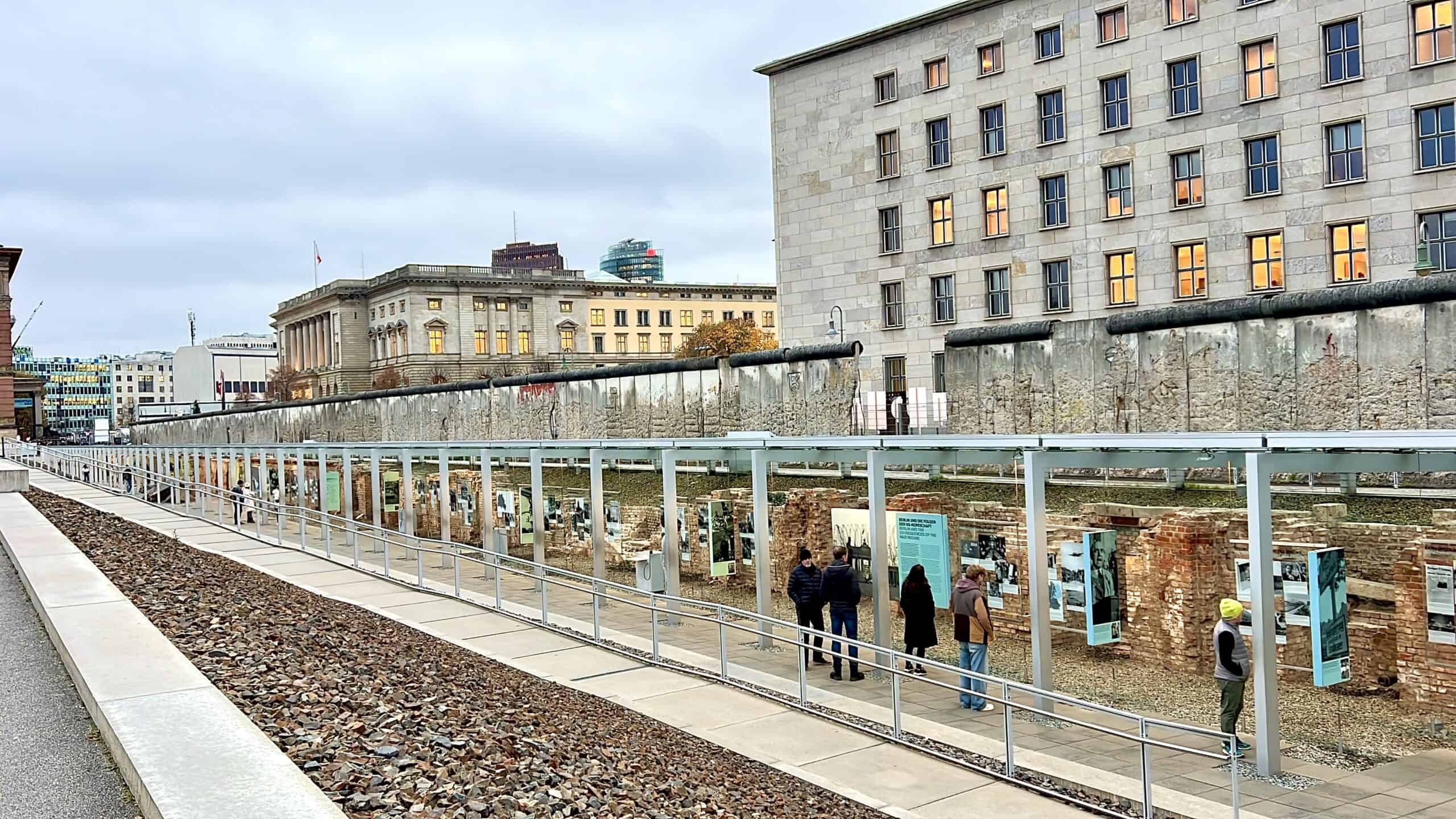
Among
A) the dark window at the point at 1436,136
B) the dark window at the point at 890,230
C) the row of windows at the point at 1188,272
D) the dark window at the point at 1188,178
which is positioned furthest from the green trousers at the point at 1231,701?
the dark window at the point at 890,230

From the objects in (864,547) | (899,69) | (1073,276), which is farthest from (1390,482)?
(899,69)

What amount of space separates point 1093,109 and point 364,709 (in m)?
35.9

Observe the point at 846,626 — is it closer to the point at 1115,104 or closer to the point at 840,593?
the point at 840,593

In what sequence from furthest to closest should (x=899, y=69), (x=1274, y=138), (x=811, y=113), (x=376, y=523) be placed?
Result: (x=811, y=113), (x=899, y=69), (x=1274, y=138), (x=376, y=523)

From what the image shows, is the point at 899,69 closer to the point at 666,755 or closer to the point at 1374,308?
the point at 1374,308

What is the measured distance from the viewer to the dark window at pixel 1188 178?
36.8 m

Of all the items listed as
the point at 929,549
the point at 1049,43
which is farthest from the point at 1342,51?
the point at 929,549

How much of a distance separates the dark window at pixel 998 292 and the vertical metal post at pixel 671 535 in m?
27.9

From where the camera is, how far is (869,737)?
1044 cm

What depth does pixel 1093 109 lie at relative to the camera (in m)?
39.3

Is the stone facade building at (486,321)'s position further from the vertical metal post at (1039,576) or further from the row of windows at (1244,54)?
the vertical metal post at (1039,576)

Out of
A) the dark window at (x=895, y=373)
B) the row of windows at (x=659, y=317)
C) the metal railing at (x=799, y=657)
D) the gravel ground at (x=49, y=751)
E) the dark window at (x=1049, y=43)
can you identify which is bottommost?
the metal railing at (x=799, y=657)

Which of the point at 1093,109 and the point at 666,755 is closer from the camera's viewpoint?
the point at 666,755

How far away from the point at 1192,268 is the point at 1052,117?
776cm
